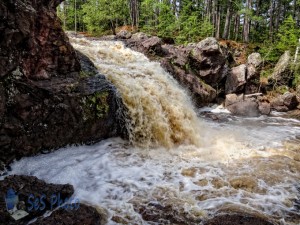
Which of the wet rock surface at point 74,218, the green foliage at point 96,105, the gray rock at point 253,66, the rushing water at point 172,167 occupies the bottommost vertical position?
the rushing water at point 172,167

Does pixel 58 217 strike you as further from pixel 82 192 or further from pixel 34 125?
pixel 34 125

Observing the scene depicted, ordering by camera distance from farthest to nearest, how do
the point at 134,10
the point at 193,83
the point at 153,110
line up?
1. the point at 134,10
2. the point at 193,83
3. the point at 153,110

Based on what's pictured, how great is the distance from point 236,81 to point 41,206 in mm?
13386

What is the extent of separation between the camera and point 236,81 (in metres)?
15.5

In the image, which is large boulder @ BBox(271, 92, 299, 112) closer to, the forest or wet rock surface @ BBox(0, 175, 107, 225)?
the forest

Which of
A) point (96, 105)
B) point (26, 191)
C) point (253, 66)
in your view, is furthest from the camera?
point (253, 66)

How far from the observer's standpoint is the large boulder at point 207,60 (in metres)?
15.1

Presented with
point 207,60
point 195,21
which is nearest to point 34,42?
point 207,60

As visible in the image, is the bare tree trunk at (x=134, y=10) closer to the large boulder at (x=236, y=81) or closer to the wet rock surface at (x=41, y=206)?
the large boulder at (x=236, y=81)

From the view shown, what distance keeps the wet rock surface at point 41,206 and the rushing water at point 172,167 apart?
1.58 feet

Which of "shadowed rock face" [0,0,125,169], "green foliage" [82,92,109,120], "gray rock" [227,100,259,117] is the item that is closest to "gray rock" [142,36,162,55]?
"gray rock" [227,100,259,117]

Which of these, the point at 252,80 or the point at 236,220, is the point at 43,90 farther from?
the point at 252,80

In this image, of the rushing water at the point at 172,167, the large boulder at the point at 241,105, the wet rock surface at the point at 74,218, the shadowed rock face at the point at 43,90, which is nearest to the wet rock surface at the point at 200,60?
the large boulder at the point at 241,105

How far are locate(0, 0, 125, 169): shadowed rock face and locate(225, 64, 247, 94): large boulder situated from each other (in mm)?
9199
